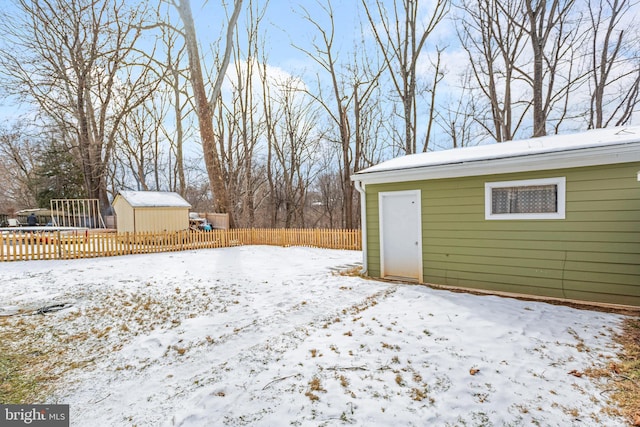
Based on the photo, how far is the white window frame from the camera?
4855 millimetres

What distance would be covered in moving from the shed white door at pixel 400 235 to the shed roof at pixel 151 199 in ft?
41.9

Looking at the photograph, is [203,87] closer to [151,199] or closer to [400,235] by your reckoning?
[151,199]

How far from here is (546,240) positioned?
A: 5.00 meters

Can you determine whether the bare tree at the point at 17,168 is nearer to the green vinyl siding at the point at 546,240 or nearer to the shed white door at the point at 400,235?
the shed white door at the point at 400,235

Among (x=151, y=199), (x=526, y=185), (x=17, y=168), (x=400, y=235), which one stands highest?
(x=17, y=168)

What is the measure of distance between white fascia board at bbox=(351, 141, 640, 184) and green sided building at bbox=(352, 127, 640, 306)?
0.05 ft

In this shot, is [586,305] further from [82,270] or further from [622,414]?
[82,270]

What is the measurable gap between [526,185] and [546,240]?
95 centimetres

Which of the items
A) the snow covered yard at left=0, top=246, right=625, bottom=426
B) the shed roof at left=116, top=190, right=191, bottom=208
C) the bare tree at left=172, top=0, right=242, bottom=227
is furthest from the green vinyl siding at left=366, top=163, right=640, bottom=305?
the shed roof at left=116, top=190, right=191, bottom=208

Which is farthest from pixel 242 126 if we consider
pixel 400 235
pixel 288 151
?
pixel 400 235

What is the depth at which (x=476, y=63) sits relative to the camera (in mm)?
15203

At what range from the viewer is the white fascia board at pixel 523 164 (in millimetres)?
4375

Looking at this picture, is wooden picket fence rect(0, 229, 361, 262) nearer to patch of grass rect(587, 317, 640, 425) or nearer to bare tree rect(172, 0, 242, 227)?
bare tree rect(172, 0, 242, 227)

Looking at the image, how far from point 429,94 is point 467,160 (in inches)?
525
